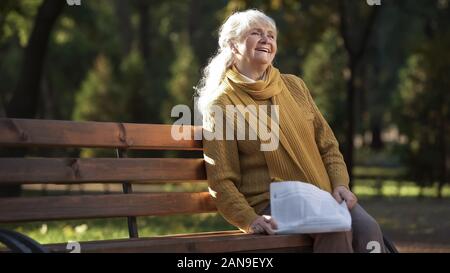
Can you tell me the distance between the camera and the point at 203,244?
4.37m

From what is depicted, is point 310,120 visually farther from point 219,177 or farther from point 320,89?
point 320,89

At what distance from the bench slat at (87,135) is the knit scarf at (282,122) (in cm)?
39

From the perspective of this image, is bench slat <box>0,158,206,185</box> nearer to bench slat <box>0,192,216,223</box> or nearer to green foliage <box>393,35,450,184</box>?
bench slat <box>0,192,216,223</box>

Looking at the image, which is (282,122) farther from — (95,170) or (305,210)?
(95,170)

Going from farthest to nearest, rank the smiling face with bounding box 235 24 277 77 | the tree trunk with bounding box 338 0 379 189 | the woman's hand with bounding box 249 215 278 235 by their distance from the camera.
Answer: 1. the tree trunk with bounding box 338 0 379 189
2. the smiling face with bounding box 235 24 277 77
3. the woman's hand with bounding box 249 215 278 235

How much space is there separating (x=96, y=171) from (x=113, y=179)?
124 mm

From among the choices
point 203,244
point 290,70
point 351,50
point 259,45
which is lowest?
point 203,244

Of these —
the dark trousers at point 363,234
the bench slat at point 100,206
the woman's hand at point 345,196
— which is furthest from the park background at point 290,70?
the dark trousers at point 363,234

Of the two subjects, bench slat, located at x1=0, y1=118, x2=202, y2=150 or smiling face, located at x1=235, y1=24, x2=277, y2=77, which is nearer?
bench slat, located at x1=0, y1=118, x2=202, y2=150

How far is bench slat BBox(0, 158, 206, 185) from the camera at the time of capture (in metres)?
4.49

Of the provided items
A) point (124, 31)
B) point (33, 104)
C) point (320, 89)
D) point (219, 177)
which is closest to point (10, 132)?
point (219, 177)

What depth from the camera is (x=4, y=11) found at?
1423 centimetres

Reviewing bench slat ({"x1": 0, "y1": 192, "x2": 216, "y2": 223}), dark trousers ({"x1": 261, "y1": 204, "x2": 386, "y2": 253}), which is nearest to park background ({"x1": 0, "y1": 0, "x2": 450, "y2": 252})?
bench slat ({"x1": 0, "y1": 192, "x2": 216, "y2": 223})

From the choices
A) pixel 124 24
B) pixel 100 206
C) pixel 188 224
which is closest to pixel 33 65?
pixel 188 224
